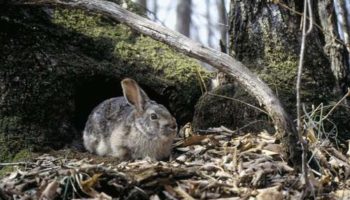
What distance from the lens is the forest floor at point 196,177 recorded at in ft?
18.4

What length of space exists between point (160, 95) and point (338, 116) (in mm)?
2271

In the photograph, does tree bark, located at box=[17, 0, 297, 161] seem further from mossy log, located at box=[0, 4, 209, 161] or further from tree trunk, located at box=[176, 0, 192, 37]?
tree trunk, located at box=[176, 0, 192, 37]

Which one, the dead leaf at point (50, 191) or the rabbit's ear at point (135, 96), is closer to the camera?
the dead leaf at point (50, 191)

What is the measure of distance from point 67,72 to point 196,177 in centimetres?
257

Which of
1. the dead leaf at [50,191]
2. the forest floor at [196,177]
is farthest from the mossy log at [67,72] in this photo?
the dead leaf at [50,191]

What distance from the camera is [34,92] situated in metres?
7.63

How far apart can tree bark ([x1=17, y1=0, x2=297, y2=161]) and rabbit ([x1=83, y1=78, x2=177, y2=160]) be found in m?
0.63

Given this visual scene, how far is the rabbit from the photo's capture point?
7.15 m

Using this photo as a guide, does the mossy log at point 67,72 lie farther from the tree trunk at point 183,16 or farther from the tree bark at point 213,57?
the tree trunk at point 183,16

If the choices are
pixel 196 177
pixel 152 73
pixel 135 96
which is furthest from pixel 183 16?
pixel 196 177

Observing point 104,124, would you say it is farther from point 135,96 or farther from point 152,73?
point 152,73

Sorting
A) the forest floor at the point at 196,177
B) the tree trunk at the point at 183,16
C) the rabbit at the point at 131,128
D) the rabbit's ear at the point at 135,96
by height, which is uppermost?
the tree trunk at the point at 183,16

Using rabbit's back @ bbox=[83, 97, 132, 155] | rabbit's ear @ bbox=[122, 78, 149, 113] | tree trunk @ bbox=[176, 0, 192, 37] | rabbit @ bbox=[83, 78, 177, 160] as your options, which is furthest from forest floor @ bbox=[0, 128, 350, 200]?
tree trunk @ bbox=[176, 0, 192, 37]

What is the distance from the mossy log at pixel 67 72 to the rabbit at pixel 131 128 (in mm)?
402
